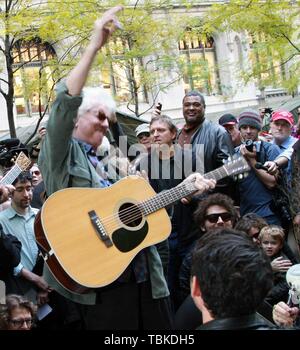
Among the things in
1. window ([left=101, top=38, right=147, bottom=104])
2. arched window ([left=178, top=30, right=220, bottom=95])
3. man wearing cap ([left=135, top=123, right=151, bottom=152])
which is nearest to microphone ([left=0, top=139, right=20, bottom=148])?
man wearing cap ([left=135, top=123, right=151, bottom=152])

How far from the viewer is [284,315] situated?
10.4 ft

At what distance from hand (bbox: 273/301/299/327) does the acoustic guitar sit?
745 millimetres

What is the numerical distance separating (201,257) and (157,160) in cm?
258

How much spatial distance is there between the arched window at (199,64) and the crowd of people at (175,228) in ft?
30.7

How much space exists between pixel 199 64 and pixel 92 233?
14136mm

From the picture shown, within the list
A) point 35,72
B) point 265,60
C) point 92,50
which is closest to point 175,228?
point 92,50

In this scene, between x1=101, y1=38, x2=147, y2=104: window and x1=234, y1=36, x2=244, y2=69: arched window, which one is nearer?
x1=101, y1=38, x2=147, y2=104: window

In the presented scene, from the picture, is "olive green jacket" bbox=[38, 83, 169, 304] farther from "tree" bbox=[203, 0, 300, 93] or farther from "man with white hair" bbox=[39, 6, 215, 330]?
"tree" bbox=[203, 0, 300, 93]

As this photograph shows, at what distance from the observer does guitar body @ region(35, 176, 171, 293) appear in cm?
314

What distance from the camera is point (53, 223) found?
124 inches

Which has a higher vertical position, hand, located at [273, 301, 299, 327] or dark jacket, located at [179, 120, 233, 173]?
dark jacket, located at [179, 120, 233, 173]

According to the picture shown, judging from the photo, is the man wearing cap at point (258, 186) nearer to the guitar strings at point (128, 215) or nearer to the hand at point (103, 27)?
the guitar strings at point (128, 215)

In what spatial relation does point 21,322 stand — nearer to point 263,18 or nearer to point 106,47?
point 263,18
